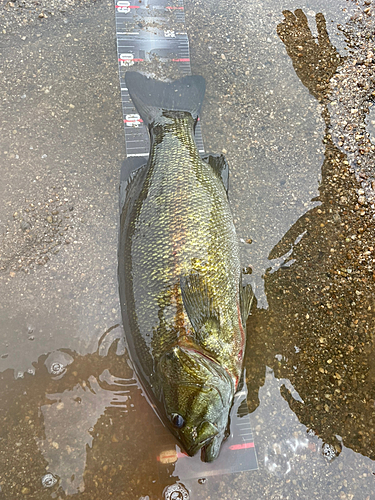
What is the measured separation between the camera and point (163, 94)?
2.91 metres

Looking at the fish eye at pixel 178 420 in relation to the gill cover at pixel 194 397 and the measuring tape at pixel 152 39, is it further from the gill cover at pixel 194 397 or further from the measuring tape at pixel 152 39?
the measuring tape at pixel 152 39

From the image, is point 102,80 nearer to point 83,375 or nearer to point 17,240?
point 17,240

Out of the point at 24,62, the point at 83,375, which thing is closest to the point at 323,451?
the point at 83,375

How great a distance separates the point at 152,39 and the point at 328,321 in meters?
3.12

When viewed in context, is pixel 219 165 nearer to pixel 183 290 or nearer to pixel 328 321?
pixel 183 290

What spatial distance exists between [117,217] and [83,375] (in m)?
1.32

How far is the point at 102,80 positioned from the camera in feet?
10.2

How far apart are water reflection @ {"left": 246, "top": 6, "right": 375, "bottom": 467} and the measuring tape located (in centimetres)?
136

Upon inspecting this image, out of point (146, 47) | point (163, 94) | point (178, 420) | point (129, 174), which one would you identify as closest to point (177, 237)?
point (129, 174)

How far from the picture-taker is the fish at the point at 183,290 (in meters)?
2.02

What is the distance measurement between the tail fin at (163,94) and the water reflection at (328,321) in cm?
131

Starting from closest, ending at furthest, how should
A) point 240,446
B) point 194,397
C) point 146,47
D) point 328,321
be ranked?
1. point 194,397
2. point 240,446
3. point 328,321
4. point 146,47

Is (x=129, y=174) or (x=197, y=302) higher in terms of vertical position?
(x=129, y=174)

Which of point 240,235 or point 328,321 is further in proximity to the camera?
point 240,235
